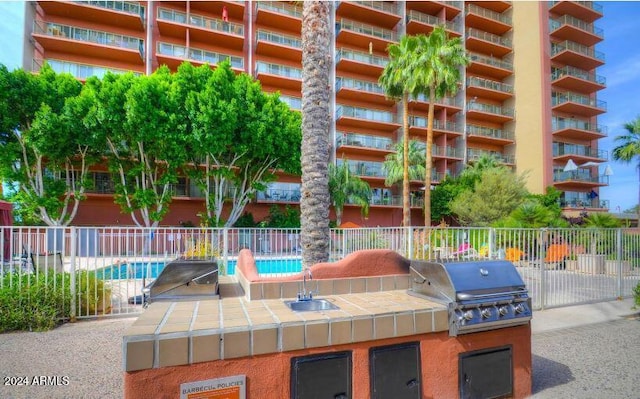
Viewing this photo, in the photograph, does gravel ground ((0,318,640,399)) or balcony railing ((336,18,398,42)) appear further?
balcony railing ((336,18,398,42))

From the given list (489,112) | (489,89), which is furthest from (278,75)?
(489,112)

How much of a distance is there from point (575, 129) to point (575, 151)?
297cm

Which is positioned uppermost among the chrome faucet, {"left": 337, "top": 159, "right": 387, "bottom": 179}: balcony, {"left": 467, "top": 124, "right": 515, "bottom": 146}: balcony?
{"left": 467, "top": 124, "right": 515, "bottom": 146}: balcony

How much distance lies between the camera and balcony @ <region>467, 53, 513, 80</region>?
36.5m

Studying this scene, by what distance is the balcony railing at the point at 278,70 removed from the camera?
1141 inches

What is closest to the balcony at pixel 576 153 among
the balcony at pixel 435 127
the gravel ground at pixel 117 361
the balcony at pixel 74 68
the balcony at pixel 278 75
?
the balcony at pixel 435 127

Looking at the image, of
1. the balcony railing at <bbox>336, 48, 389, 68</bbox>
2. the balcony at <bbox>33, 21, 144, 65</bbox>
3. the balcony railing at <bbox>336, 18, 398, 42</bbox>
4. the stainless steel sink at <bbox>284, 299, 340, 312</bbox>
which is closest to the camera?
the stainless steel sink at <bbox>284, 299, 340, 312</bbox>

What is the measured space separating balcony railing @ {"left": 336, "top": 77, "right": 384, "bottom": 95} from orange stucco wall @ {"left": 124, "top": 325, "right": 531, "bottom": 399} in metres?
30.0

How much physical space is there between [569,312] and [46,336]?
10.6 m

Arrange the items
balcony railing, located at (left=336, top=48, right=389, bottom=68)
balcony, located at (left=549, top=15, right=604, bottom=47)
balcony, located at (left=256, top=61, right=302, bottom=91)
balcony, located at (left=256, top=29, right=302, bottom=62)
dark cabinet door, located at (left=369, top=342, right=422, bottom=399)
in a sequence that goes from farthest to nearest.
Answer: balcony, located at (left=549, top=15, right=604, bottom=47) → balcony railing, located at (left=336, top=48, right=389, bottom=68) → balcony, located at (left=256, top=29, right=302, bottom=62) → balcony, located at (left=256, top=61, right=302, bottom=91) → dark cabinet door, located at (left=369, top=342, right=422, bottom=399)

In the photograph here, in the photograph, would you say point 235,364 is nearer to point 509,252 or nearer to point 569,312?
point 509,252

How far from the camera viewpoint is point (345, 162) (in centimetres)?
2892

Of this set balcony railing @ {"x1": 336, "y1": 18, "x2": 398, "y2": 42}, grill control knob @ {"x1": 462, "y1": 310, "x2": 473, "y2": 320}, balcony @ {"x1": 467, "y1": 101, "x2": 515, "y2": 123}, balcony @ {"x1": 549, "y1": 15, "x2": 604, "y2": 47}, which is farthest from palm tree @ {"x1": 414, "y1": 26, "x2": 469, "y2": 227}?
balcony @ {"x1": 549, "y1": 15, "x2": 604, "y2": 47}

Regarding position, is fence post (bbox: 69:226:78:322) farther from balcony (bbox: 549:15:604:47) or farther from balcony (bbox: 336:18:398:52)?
balcony (bbox: 549:15:604:47)
